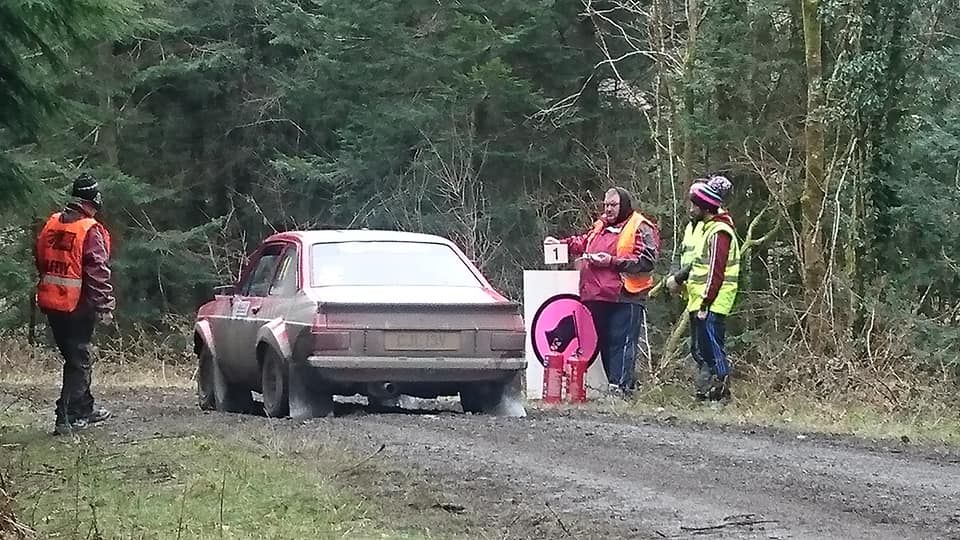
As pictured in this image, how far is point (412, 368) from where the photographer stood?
39.5 ft

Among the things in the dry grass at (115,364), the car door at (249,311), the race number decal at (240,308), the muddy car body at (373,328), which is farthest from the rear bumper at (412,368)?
the dry grass at (115,364)

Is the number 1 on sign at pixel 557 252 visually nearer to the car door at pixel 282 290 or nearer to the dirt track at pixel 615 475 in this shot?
the car door at pixel 282 290

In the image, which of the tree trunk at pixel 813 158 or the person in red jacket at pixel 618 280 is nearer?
the person in red jacket at pixel 618 280

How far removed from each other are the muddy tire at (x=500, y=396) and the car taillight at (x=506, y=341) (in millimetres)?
271

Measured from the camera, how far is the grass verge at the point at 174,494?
7.31 metres

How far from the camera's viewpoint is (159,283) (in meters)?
35.5

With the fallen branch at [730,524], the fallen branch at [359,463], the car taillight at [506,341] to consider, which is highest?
the car taillight at [506,341]

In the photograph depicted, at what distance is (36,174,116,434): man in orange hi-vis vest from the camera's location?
37.8 ft

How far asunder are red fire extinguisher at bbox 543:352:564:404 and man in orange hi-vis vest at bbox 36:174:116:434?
4622mm

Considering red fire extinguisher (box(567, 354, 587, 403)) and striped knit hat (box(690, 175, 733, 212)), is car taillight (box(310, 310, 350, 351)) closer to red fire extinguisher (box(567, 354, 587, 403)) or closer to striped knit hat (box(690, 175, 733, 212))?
red fire extinguisher (box(567, 354, 587, 403))

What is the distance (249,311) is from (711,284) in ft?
13.2

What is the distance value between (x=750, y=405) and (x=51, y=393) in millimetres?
7442

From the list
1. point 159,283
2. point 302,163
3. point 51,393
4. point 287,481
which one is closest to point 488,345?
point 287,481

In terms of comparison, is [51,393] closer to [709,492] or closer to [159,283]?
[709,492]
